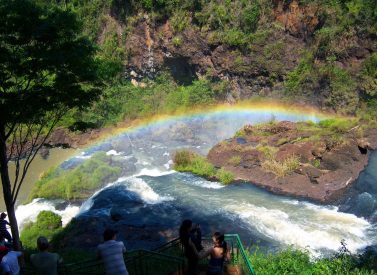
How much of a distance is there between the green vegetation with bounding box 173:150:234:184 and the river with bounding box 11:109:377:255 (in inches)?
16.9

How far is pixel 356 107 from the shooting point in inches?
1282

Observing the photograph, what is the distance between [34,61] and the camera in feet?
31.8

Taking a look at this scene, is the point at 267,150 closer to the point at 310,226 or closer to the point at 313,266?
the point at 310,226

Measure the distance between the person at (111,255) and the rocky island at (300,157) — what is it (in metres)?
15.6

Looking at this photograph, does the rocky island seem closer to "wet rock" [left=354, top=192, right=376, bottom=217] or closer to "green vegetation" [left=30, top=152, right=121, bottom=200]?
"wet rock" [left=354, top=192, right=376, bottom=217]

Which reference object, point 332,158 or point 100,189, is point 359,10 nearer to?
point 332,158

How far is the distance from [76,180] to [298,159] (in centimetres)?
1164

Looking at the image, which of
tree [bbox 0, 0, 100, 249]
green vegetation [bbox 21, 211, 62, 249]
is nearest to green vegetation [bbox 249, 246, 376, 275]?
tree [bbox 0, 0, 100, 249]

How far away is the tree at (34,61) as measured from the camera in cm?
953

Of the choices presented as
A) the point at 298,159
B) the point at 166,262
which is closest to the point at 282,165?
the point at 298,159

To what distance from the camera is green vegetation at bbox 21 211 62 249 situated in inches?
714

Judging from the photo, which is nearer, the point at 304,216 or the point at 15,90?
the point at 15,90

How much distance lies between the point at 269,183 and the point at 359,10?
18.1 meters

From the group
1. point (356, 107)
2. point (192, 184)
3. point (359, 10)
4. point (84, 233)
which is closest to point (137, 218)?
point (84, 233)
